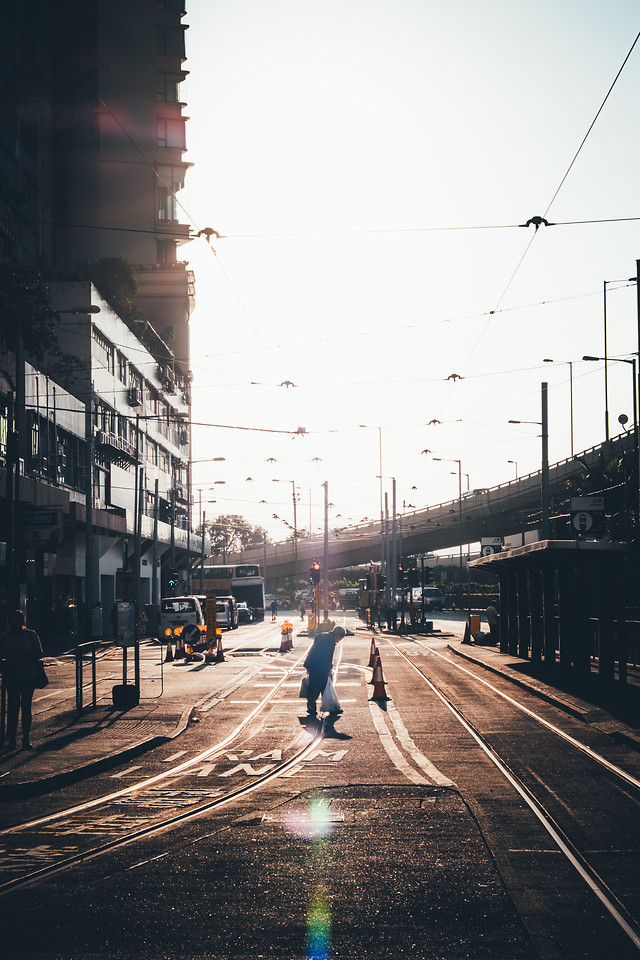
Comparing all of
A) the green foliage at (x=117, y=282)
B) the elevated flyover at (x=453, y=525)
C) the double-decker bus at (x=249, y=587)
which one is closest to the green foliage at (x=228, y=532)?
the elevated flyover at (x=453, y=525)

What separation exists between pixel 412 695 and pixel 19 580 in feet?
45.8

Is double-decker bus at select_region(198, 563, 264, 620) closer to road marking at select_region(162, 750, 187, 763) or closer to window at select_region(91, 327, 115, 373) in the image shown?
window at select_region(91, 327, 115, 373)

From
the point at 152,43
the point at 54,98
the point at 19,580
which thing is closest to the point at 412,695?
the point at 19,580

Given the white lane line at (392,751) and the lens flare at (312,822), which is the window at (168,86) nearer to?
the white lane line at (392,751)

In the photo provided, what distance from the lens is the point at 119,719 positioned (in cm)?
1633

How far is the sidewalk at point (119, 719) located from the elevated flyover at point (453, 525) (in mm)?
28408

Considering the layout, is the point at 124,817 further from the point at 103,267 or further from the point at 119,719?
the point at 103,267

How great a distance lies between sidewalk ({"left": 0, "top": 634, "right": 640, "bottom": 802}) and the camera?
11562 millimetres

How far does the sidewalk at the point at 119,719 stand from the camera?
37.9 feet

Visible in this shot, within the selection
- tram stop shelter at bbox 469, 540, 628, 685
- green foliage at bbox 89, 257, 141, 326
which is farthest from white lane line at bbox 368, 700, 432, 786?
green foliage at bbox 89, 257, 141, 326

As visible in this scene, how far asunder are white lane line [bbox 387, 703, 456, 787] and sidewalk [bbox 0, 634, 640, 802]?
2943 mm

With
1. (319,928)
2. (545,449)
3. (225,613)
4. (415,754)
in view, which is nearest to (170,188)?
(225,613)

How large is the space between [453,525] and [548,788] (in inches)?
2755

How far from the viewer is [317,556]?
94.4m
